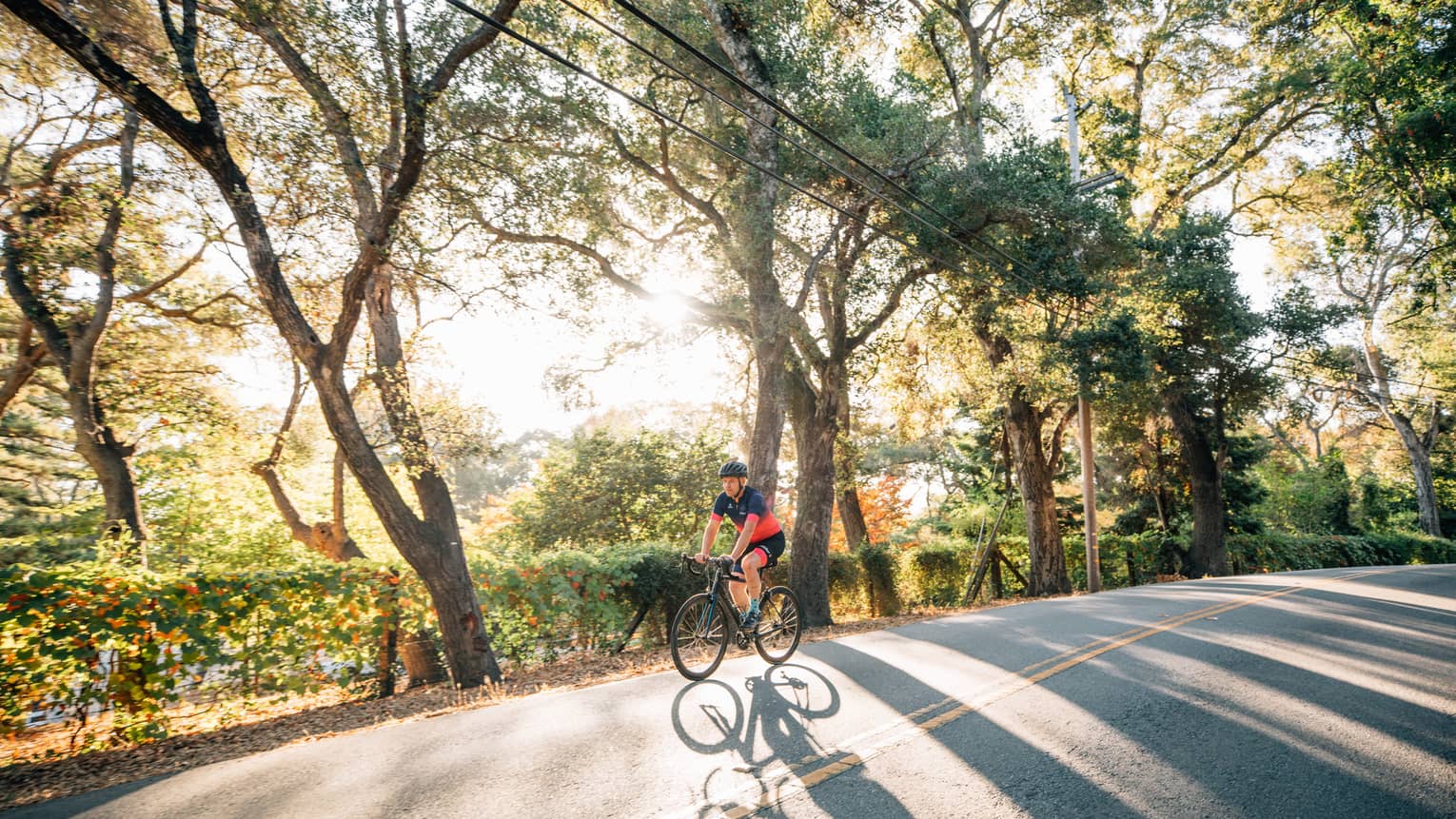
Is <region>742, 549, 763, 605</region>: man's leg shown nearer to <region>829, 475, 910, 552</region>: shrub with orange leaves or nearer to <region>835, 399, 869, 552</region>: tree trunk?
<region>835, 399, 869, 552</region>: tree trunk

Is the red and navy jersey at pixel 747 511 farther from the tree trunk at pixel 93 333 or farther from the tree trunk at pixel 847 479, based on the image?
the tree trunk at pixel 847 479

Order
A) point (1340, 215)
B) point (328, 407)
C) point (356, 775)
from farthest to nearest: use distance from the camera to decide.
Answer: point (1340, 215) → point (328, 407) → point (356, 775)

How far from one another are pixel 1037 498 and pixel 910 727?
15.7m

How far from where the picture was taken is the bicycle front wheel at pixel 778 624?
741cm

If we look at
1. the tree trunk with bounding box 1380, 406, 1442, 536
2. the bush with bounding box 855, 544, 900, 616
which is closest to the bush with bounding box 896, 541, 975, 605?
the bush with bounding box 855, 544, 900, 616

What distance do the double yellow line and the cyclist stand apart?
221 centimetres

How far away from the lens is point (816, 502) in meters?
13.6

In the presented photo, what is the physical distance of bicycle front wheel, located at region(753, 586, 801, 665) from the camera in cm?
741

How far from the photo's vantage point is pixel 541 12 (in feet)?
36.3

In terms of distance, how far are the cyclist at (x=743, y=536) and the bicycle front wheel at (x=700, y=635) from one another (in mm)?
285

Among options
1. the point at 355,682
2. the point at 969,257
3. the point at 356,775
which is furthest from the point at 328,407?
the point at 969,257

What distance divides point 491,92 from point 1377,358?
42632mm

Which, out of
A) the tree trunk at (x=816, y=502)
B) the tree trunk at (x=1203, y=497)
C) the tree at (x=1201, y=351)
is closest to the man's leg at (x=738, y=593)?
the tree trunk at (x=816, y=502)

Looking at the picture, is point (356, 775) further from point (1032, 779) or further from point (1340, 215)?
point (1340, 215)
